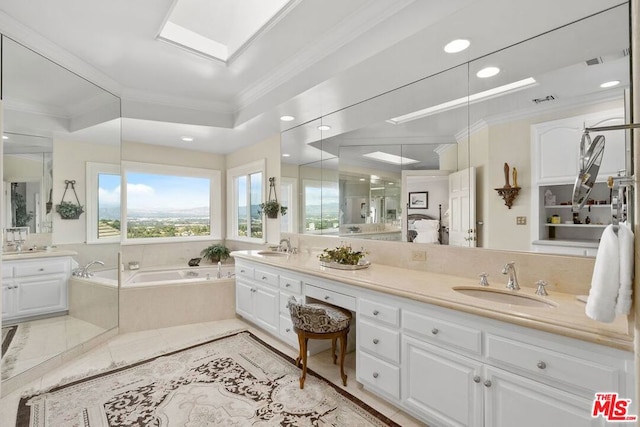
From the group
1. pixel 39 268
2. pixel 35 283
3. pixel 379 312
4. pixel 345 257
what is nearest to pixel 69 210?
pixel 39 268

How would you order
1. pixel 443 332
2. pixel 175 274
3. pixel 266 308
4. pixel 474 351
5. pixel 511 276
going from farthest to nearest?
pixel 175 274 → pixel 266 308 → pixel 511 276 → pixel 443 332 → pixel 474 351

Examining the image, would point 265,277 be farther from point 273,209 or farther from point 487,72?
point 487,72

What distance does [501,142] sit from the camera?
199 cm

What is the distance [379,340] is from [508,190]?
1.32 metres

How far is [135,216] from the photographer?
4.71 meters

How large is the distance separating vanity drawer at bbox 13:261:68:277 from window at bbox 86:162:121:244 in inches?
14.1

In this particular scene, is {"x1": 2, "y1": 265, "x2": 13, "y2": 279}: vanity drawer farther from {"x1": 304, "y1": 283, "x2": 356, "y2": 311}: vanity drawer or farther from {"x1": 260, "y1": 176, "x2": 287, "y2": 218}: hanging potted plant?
{"x1": 260, "y1": 176, "x2": 287, "y2": 218}: hanging potted plant

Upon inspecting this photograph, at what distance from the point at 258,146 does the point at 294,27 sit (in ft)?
8.11

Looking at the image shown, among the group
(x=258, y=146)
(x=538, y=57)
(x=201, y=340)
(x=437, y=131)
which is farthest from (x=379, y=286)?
(x=258, y=146)

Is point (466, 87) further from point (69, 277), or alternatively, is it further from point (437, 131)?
point (69, 277)

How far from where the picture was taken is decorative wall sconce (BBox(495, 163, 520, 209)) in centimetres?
193

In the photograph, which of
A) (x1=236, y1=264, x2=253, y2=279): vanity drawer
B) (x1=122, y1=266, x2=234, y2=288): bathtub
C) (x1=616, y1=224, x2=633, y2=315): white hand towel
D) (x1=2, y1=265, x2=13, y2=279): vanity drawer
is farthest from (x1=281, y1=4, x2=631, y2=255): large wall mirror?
(x1=2, y1=265, x2=13, y2=279): vanity drawer

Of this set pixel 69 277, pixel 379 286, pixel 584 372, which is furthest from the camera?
pixel 69 277

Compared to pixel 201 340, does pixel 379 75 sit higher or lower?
higher
